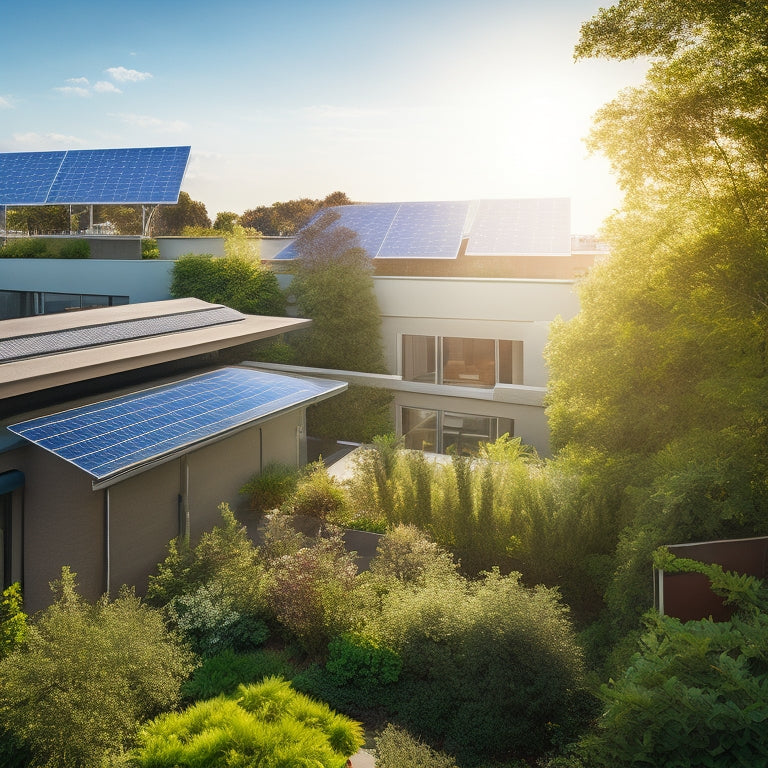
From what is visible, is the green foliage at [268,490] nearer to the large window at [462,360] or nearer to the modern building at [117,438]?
the modern building at [117,438]

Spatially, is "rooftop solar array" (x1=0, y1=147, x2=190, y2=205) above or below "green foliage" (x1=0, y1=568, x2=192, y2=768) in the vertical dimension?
→ above

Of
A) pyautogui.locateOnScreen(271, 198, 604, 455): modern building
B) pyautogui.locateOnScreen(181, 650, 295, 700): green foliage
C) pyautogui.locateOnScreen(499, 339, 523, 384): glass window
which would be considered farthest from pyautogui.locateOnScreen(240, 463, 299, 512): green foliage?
pyautogui.locateOnScreen(499, 339, 523, 384): glass window

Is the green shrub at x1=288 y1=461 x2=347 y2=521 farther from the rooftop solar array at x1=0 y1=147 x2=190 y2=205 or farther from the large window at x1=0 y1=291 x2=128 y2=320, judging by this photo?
the rooftop solar array at x1=0 y1=147 x2=190 y2=205

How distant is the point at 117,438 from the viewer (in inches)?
400

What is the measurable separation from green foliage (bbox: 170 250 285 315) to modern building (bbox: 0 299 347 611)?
8018mm

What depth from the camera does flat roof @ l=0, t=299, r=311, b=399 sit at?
33.7 ft

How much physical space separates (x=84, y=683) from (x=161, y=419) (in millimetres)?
5260

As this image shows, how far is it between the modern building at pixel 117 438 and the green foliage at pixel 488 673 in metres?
4.58

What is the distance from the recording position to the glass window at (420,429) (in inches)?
880

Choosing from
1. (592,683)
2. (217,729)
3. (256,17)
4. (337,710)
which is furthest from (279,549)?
(256,17)

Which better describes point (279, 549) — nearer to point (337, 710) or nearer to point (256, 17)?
point (337, 710)

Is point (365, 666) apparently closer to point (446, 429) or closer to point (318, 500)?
point (318, 500)

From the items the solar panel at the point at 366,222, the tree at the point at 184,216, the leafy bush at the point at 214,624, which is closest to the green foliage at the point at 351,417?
the solar panel at the point at 366,222

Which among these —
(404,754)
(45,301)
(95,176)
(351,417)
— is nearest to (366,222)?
(351,417)
